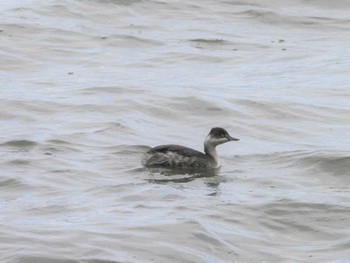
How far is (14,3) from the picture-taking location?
24734 mm

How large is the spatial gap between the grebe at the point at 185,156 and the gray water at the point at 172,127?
0.12m

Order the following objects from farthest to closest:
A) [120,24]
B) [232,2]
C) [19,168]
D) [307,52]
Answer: [232,2], [120,24], [307,52], [19,168]

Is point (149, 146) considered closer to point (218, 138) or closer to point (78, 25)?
point (218, 138)

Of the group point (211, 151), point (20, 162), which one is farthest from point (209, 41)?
point (20, 162)

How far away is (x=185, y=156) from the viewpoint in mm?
14102

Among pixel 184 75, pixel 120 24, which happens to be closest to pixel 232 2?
pixel 120 24

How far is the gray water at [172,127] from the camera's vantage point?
11.1 metres

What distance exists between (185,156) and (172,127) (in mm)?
2423

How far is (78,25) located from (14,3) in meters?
2.20

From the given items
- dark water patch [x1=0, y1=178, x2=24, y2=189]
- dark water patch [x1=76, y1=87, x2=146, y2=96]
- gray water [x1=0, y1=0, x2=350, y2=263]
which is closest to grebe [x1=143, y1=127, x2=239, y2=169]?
gray water [x1=0, y1=0, x2=350, y2=263]

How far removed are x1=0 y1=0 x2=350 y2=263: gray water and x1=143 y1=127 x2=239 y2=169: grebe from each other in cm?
12

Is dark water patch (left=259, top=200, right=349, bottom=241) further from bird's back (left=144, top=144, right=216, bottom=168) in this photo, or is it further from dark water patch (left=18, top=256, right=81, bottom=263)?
dark water patch (left=18, top=256, right=81, bottom=263)

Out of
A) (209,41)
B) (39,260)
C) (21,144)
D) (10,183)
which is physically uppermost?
(39,260)

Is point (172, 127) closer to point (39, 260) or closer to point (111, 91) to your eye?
point (111, 91)
